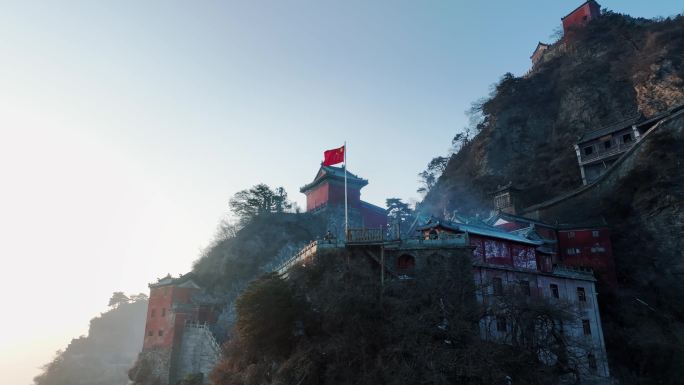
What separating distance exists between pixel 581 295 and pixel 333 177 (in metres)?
30.6

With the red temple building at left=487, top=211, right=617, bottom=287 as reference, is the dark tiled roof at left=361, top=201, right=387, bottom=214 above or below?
above

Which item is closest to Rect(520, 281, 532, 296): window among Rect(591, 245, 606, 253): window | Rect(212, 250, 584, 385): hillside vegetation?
Rect(212, 250, 584, 385): hillside vegetation

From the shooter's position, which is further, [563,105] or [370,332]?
[563,105]

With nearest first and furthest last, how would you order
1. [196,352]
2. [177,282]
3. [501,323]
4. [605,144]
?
[501,323] < [196,352] < [177,282] < [605,144]

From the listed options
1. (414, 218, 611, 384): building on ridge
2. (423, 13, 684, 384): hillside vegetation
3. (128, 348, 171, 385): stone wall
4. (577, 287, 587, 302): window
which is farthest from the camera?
(128, 348, 171, 385): stone wall

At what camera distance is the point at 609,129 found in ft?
144

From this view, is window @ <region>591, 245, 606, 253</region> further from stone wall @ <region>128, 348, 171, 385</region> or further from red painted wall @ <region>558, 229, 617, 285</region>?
stone wall @ <region>128, 348, 171, 385</region>

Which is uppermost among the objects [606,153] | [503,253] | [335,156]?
[606,153]

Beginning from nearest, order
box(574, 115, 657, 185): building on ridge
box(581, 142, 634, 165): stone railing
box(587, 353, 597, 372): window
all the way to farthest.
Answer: box(587, 353, 597, 372): window
box(574, 115, 657, 185): building on ridge
box(581, 142, 634, 165): stone railing

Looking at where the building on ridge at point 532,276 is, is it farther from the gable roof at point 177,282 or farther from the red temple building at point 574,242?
the gable roof at point 177,282

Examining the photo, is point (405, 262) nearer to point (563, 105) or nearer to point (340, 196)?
point (340, 196)

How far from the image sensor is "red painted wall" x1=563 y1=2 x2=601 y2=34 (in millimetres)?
61906

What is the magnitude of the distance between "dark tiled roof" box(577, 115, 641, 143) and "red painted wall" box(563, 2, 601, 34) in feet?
78.2

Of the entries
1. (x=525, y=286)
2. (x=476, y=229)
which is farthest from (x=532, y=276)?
(x=476, y=229)
